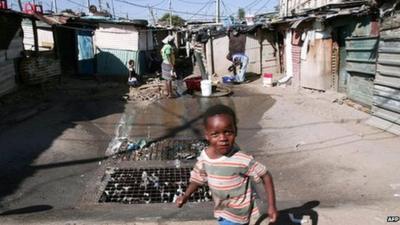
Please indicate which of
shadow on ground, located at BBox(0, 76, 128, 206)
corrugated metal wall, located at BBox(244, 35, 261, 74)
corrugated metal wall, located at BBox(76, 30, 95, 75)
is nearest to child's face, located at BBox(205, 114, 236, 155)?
shadow on ground, located at BBox(0, 76, 128, 206)

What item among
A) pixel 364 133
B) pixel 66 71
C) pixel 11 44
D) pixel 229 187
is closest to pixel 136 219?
pixel 229 187

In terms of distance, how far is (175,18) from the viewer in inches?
2665

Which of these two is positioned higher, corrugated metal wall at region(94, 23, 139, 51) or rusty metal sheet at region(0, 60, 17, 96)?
corrugated metal wall at region(94, 23, 139, 51)

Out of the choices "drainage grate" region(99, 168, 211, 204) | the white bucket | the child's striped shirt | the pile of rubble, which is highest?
the child's striped shirt

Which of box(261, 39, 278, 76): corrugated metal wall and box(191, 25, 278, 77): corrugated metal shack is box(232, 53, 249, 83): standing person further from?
box(261, 39, 278, 76): corrugated metal wall

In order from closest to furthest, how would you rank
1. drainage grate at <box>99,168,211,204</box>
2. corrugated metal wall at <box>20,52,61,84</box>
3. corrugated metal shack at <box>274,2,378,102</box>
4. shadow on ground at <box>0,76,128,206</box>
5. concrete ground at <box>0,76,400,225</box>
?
1. concrete ground at <box>0,76,400,225</box>
2. drainage grate at <box>99,168,211,204</box>
3. shadow on ground at <box>0,76,128,206</box>
4. corrugated metal shack at <box>274,2,378,102</box>
5. corrugated metal wall at <box>20,52,61,84</box>

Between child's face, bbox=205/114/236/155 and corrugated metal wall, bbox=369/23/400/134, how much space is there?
20.2 feet

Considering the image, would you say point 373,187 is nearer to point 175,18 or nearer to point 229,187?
point 229,187

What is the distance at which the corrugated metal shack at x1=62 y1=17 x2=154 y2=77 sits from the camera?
822 inches

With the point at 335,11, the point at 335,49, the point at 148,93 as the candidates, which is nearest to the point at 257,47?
the point at 335,49

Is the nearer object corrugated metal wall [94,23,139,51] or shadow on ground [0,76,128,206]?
shadow on ground [0,76,128,206]

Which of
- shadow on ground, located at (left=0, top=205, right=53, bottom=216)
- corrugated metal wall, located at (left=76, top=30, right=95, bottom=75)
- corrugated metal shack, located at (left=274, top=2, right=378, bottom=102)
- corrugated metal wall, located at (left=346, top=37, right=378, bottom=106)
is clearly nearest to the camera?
shadow on ground, located at (left=0, top=205, right=53, bottom=216)

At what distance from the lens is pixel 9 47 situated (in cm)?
1370

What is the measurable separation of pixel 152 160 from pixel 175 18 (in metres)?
62.6
